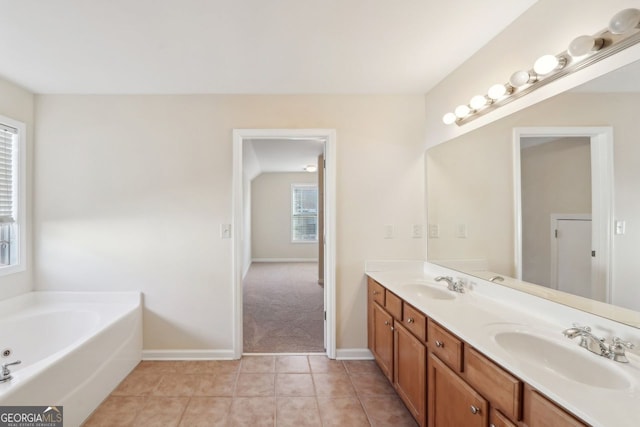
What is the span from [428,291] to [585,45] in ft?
5.51

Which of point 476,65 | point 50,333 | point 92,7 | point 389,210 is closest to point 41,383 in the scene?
point 50,333

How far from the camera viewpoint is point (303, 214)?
27.0 feet

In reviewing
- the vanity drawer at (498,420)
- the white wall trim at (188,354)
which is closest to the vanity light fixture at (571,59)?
the vanity drawer at (498,420)

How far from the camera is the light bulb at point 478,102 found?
188 centimetres

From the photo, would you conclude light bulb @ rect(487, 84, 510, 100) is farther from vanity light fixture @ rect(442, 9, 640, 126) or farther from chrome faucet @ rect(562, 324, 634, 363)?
chrome faucet @ rect(562, 324, 634, 363)

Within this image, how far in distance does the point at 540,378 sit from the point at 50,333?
3.32m

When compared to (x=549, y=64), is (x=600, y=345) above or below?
below

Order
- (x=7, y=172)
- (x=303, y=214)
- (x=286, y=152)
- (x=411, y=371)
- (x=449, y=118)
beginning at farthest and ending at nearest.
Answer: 1. (x=303, y=214)
2. (x=286, y=152)
3. (x=7, y=172)
4. (x=449, y=118)
5. (x=411, y=371)

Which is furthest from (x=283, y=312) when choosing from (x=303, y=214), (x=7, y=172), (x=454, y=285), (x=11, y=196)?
(x=303, y=214)

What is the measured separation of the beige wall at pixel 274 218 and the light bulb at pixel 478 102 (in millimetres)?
6229

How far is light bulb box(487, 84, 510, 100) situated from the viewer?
171cm

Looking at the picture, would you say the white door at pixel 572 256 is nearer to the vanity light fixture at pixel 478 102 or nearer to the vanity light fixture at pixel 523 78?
the vanity light fixture at pixel 523 78

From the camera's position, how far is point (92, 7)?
1559mm

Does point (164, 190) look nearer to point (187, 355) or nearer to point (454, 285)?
point (187, 355)
